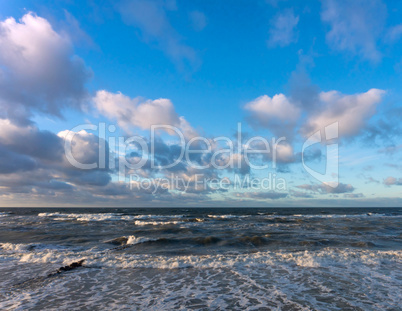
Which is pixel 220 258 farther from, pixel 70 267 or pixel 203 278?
pixel 70 267

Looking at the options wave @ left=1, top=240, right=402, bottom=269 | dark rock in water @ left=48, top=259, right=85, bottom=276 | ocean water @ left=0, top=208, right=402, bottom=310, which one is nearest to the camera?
ocean water @ left=0, top=208, right=402, bottom=310

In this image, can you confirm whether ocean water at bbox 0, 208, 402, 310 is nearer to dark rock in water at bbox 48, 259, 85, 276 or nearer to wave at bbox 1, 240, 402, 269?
wave at bbox 1, 240, 402, 269

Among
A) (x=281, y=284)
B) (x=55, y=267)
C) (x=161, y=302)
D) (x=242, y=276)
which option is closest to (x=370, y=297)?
(x=281, y=284)

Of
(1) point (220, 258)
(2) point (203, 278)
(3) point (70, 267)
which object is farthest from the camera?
(1) point (220, 258)

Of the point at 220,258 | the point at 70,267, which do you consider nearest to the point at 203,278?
the point at 220,258

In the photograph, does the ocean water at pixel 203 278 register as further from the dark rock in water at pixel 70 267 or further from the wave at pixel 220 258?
the dark rock in water at pixel 70 267

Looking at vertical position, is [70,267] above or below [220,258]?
above

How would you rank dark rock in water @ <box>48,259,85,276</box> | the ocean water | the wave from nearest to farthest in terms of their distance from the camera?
the ocean water, dark rock in water @ <box>48,259,85,276</box>, the wave

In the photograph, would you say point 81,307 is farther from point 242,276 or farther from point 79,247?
point 79,247

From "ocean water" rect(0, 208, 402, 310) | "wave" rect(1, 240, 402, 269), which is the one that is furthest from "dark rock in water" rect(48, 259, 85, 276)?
"wave" rect(1, 240, 402, 269)

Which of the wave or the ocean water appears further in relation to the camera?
the wave

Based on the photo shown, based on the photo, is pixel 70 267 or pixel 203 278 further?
pixel 70 267

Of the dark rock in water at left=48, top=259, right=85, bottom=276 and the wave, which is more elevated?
the dark rock in water at left=48, top=259, right=85, bottom=276

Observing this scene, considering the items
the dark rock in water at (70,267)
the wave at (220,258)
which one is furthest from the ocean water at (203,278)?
the dark rock in water at (70,267)
